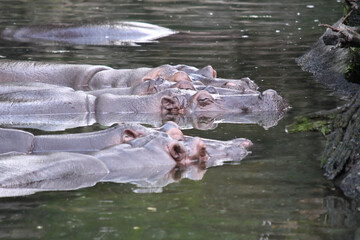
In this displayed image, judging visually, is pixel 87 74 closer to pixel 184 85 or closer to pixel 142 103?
pixel 184 85

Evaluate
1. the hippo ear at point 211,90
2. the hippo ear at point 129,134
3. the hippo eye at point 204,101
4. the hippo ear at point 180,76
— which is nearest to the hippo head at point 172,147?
the hippo ear at point 129,134

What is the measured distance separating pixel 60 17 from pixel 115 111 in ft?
28.6

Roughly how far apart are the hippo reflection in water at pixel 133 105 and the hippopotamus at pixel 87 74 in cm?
99

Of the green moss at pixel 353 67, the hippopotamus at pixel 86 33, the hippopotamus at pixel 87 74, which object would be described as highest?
the green moss at pixel 353 67

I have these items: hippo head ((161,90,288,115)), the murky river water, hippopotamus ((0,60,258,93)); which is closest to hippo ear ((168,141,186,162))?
the murky river water

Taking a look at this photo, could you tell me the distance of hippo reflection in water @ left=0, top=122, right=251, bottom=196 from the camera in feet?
17.8

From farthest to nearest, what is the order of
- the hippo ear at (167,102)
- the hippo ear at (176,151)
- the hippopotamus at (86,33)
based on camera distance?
the hippopotamus at (86,33) → the hippo ear at (167,102) → the hippo ear at (176,151)

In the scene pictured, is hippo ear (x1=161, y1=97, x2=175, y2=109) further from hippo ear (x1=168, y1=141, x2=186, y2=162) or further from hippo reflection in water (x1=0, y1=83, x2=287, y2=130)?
hippo ear (x1=168, y1=141, x2=186, y2=162)

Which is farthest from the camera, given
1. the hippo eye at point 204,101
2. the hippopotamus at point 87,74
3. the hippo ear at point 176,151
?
the hippopotamus at point 87,74

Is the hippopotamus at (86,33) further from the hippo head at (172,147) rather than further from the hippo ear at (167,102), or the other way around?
the hippo head at (172,147)

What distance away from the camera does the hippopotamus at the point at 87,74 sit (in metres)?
9.78

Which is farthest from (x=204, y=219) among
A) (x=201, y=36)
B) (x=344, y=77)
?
(x=201, y=36)

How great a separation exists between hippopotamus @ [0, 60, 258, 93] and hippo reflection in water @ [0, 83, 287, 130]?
99 cm

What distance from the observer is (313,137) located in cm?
690
